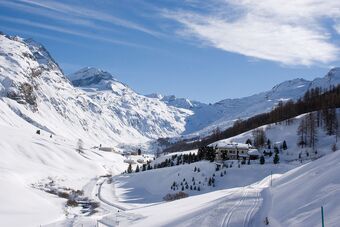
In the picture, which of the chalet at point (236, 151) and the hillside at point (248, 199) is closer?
the hillside at point (248, 199)

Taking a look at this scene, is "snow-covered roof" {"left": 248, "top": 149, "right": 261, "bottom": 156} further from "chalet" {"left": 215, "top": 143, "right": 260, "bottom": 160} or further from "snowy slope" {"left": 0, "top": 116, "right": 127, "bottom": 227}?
"snowy slope" {"left": 0, "top": 116, "right": 127, "bottom": 227}

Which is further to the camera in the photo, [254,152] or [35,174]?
[35,174]

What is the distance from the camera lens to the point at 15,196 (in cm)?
8506

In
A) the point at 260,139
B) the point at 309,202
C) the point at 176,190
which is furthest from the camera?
the point at 260,139

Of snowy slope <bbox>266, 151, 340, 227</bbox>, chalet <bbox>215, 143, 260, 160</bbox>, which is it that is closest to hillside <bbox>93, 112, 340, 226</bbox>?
snowy slope <bbox>266, 151, 340, 227</bbox>

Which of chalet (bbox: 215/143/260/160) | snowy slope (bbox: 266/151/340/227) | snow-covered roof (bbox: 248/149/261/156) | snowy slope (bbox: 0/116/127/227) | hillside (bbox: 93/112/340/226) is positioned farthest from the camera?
snow-covered roof (bbox: 248/149/261/156)

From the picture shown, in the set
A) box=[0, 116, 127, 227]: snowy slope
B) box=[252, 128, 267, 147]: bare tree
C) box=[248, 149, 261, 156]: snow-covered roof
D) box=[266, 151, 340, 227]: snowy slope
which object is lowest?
box=[0, 116, 127, 227]: snowy slope

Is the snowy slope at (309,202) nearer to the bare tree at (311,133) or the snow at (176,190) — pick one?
the snow at (176,190)

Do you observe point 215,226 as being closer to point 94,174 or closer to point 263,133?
point 263,133

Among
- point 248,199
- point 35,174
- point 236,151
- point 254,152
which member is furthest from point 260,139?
point 248,199

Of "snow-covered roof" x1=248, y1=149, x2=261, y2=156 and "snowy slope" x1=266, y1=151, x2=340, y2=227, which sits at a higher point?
"snow-covered roof" x1=248, y1=149, x2=261, y2=156

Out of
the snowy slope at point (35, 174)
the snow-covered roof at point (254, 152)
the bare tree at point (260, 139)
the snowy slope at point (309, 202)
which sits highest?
the bare tree at point (260, 139)

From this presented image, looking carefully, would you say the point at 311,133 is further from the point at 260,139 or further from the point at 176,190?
the point at 176,190

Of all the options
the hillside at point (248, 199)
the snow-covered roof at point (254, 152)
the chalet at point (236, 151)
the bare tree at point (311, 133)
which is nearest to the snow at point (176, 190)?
the hillside at point (248, 199)
